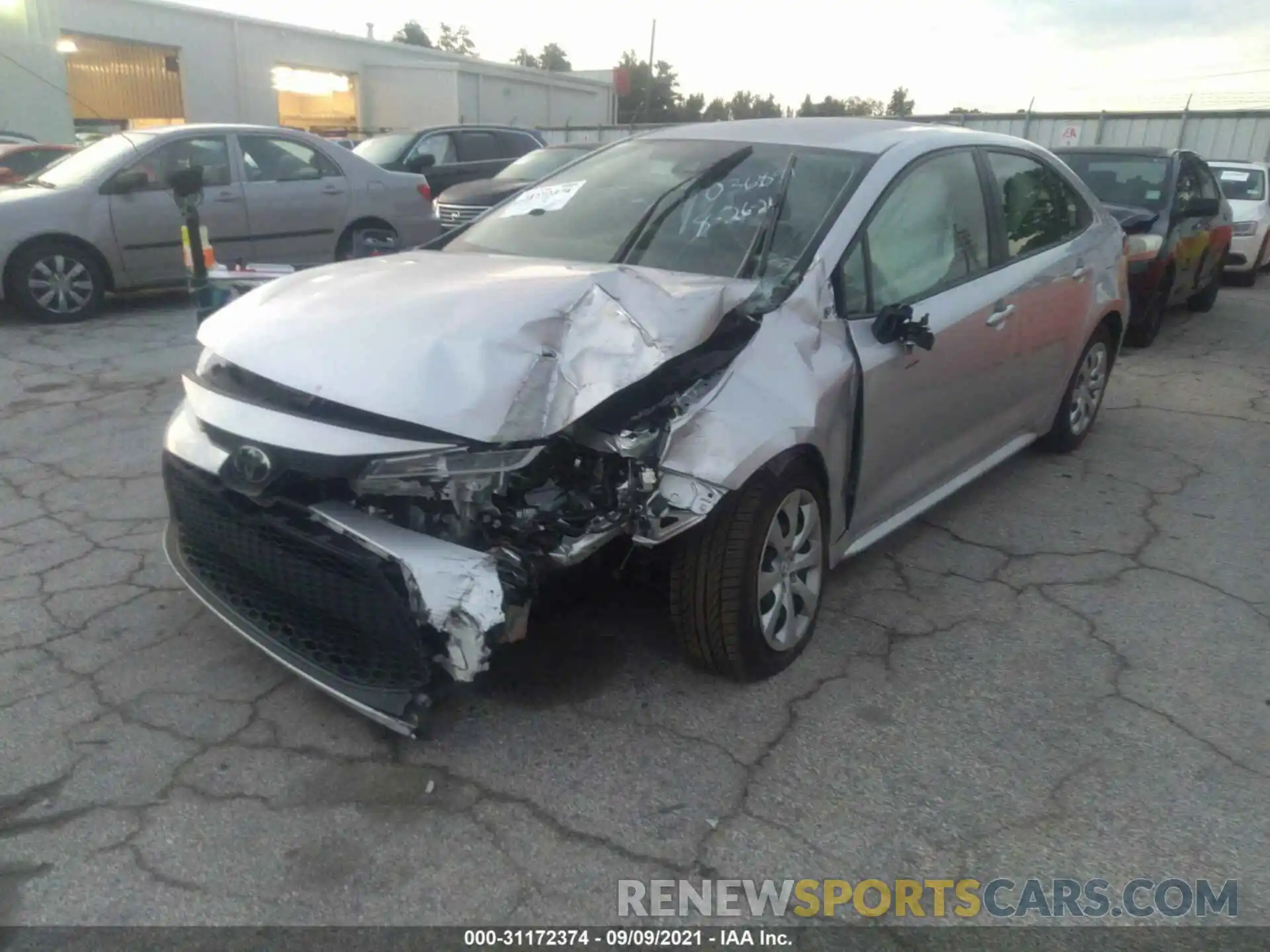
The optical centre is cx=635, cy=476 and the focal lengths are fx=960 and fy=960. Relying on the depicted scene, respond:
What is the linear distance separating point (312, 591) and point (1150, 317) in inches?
300

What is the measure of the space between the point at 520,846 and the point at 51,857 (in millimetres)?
1097

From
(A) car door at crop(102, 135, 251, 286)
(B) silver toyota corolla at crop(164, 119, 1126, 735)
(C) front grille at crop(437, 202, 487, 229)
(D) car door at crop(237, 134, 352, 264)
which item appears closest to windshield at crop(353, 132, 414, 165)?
(C) front grille at crop(437, 202, 487, 229)

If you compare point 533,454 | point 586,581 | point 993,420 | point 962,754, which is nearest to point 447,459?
point 533,454

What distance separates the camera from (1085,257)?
477cm

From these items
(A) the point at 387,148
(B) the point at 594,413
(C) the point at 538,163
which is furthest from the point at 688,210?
(A) the point at 387,148

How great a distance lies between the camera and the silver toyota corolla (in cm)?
246

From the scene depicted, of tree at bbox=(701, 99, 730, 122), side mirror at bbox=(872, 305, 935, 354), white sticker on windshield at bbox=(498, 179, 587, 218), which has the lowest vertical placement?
side mirror at bbox=(872, 305, 935, 354)

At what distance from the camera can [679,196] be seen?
141 inches

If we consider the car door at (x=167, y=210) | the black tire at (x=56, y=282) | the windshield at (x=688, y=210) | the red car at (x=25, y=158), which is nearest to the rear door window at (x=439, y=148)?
the red car at (x=25, y=158)

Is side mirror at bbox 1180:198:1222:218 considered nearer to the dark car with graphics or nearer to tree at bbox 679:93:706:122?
the dark car with graphics

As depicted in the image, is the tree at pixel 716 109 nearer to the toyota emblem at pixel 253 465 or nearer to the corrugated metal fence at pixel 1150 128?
the corrugated metal fence at pixel 1150 128

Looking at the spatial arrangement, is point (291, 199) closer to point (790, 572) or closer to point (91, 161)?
point (91, 161)

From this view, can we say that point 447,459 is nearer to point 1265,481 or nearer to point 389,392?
point 389,392

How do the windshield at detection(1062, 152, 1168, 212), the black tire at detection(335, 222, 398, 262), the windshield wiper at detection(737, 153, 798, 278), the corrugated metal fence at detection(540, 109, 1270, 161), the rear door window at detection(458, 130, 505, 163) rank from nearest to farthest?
the windshield wiper at detection(737, 153, 798, 278) → the windshield at detection(1062, 152, 1168, 212) → the black tire at detection(335, 222, 398, 262) → the rear door window at detection(458, 130, 505, 163) → the corrugated metal fence at detection(540, 109, 1270, 161)
